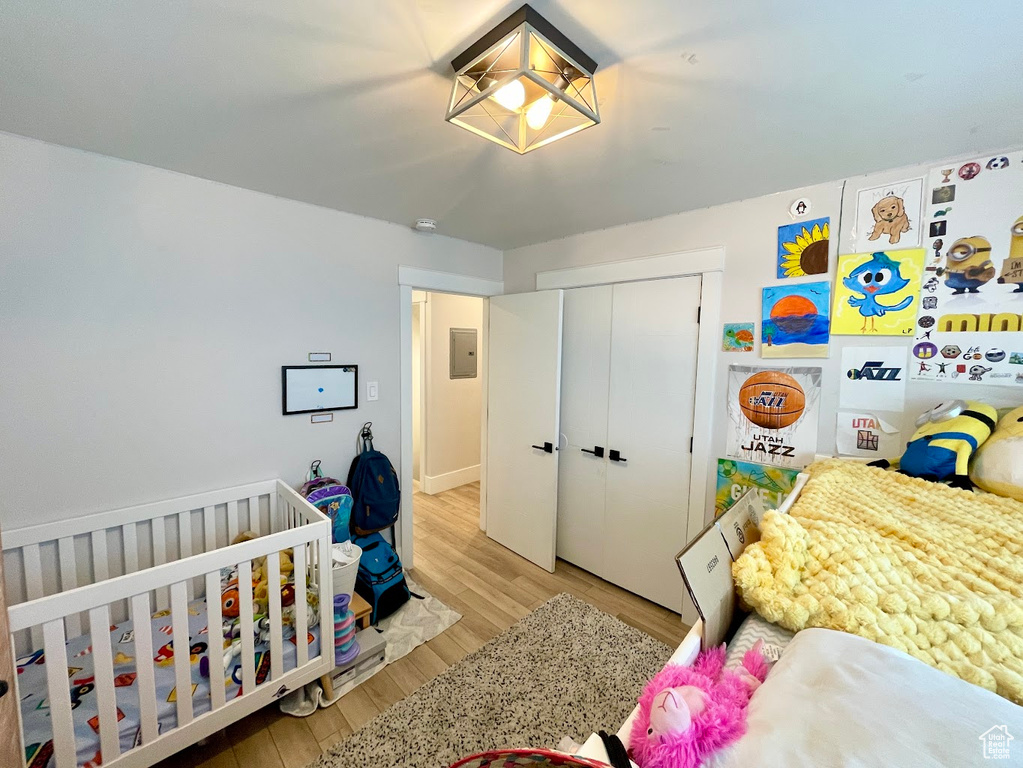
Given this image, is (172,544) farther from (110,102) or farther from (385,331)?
(110,102)

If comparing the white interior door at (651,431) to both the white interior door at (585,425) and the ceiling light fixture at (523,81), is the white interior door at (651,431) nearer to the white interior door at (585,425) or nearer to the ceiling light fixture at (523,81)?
the white interior door at (585,425)

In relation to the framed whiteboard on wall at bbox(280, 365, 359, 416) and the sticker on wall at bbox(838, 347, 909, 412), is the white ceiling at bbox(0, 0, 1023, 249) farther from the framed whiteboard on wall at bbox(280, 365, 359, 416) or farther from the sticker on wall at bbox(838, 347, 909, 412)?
the framed whiteboard on wall at bbox(280, 365, 359, 416)

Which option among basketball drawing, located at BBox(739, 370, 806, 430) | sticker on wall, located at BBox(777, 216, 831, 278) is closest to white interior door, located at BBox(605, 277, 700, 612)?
basketball drawing, located at BBox(739, 370, 806, 430)

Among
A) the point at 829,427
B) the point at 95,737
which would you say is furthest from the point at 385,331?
the point at 829,427

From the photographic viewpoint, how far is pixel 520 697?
1710 millimetres

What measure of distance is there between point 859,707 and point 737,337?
1721 millimetres

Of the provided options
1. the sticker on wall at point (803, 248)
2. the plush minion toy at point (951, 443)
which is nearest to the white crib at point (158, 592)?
the plush minion toy at point (951, 443)

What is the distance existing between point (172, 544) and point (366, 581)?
92 centimetres

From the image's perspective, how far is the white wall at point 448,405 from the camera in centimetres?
391

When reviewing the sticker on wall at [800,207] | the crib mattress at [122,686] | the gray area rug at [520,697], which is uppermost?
the sticker on wall at [800,207]

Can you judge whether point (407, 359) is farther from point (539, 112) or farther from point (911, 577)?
point (911, 577)

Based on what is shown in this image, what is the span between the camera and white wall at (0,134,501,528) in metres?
1.48

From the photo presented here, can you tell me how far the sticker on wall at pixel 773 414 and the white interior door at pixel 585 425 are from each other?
749mm

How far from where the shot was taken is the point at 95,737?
1210 millimetres
